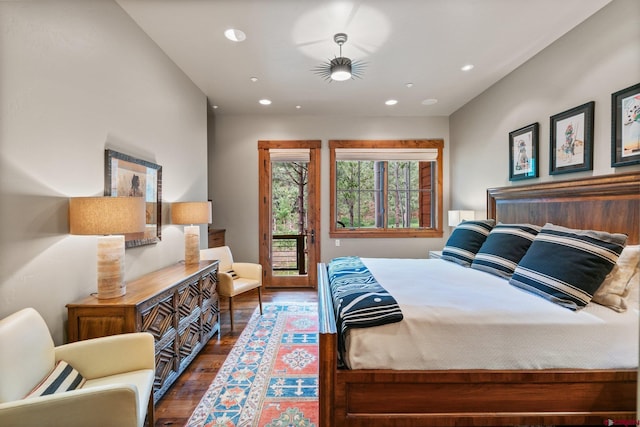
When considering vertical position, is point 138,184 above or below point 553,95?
below

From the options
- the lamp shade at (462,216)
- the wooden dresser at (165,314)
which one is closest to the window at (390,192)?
the lamp shade at (462,216)

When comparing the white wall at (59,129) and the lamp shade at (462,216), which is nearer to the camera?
the white wall at (59,129)

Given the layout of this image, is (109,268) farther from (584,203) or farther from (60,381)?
(584,203)

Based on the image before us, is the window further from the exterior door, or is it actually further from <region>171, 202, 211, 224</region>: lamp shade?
<region>171, 202, 211, 224</region>: lamp shade

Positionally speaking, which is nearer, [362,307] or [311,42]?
[362,307]

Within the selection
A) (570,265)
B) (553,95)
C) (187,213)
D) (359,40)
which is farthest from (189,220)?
(553,95)

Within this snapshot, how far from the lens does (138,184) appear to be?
7.91ft

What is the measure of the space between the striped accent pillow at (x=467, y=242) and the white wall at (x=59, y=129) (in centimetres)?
308

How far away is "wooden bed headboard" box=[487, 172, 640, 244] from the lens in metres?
1.96

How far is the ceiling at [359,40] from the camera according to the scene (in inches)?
86.3

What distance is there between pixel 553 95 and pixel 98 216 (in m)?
3.86

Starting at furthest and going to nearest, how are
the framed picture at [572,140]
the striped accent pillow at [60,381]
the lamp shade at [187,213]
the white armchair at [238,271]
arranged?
the white armchair at [238,271] → the lamp shade at [187,213] → the framed picture at [572,140] → the striped accent pillow at [60,381]

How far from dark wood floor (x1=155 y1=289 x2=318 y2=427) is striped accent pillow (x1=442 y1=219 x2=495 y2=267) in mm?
2523

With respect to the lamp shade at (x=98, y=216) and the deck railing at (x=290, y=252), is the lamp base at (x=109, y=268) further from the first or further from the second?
the deck railing at (x=290, y=252)
